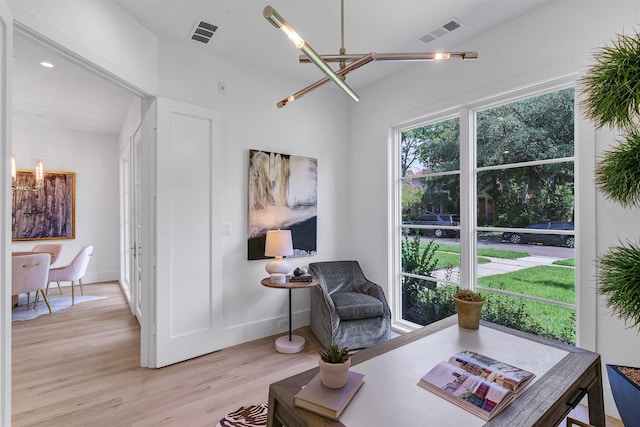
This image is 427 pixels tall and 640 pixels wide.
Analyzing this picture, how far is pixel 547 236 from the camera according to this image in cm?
241

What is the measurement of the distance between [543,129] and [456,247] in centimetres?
126

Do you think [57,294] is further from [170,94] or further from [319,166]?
[319,166]

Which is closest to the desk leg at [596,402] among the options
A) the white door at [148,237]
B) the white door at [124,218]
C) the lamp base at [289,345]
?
the lamp base at [289,345]

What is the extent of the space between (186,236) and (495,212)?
2877 millimetres

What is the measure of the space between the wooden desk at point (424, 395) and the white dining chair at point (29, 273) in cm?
433

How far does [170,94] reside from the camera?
2805 mm

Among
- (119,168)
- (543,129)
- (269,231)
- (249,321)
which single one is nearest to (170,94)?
(269,231)

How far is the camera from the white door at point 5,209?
4.49 ft

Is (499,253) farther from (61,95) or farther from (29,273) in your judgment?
(61,95)

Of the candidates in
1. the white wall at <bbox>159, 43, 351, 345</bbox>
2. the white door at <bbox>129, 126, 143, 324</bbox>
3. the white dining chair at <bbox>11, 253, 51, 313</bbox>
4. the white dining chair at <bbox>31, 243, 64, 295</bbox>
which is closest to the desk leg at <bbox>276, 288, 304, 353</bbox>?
the white wall at <bbox>159, 43, 351, 345</bbox>

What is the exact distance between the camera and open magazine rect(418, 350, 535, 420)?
1.07m

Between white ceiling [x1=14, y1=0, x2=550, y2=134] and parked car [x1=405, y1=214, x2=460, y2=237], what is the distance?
1.51 m

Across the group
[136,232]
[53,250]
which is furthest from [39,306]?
[136,232]

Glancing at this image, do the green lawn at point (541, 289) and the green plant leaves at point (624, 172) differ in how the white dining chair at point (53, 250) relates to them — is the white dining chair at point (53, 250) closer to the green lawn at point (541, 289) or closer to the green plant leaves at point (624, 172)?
the green lawn at point (541, 289)
